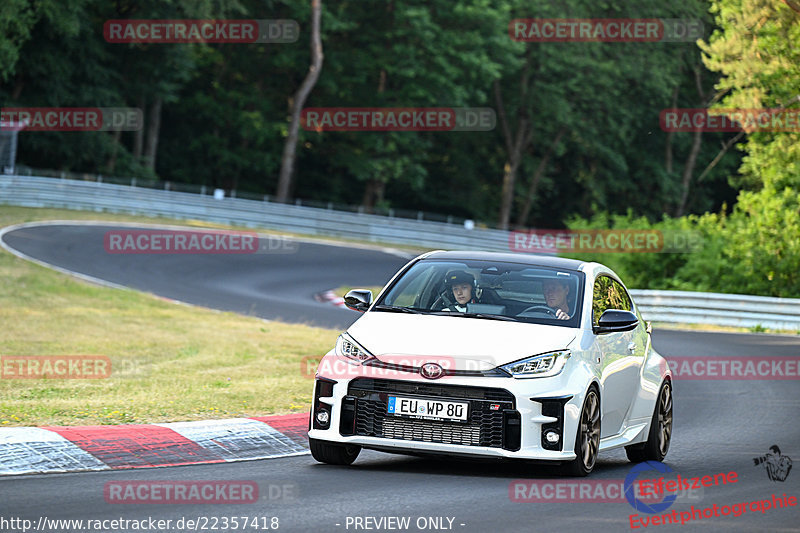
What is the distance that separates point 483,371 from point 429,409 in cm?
44

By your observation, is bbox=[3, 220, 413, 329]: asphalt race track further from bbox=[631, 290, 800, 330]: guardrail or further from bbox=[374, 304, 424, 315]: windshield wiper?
bbox=[374, 304, 424, 315]: windshield wiper

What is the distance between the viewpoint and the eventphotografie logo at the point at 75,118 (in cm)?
5291

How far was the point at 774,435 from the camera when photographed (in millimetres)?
12359

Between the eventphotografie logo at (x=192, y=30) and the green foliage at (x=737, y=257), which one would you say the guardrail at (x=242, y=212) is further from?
the green foliage at (x=737, y=257)

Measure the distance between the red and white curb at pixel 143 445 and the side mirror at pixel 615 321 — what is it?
248 centimetres

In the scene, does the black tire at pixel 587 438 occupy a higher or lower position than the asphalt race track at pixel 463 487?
higher

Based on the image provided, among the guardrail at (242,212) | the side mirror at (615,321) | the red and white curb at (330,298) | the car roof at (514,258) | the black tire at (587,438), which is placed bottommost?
the red and white curb at (330,298)

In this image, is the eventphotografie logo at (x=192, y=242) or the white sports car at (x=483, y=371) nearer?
the white sports car at (x=483, y=371)

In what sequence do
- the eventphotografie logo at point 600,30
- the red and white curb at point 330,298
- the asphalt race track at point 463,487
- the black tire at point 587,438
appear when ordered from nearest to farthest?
the asphalt race track at point 463,487 → the black tire at point 587,438 → the red and white curb at point 330,298 → the eventphotografie logo at point 600,30

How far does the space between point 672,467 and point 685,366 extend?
32.4ft

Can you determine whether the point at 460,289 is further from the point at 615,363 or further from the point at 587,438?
the point at 587,438

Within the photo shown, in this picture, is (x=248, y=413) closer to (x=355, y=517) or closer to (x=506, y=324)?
(x=506, y=324)

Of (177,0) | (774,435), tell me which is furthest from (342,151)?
(774,435)

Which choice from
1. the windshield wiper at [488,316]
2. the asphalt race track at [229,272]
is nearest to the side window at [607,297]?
the windshield wiper at [488,316]
